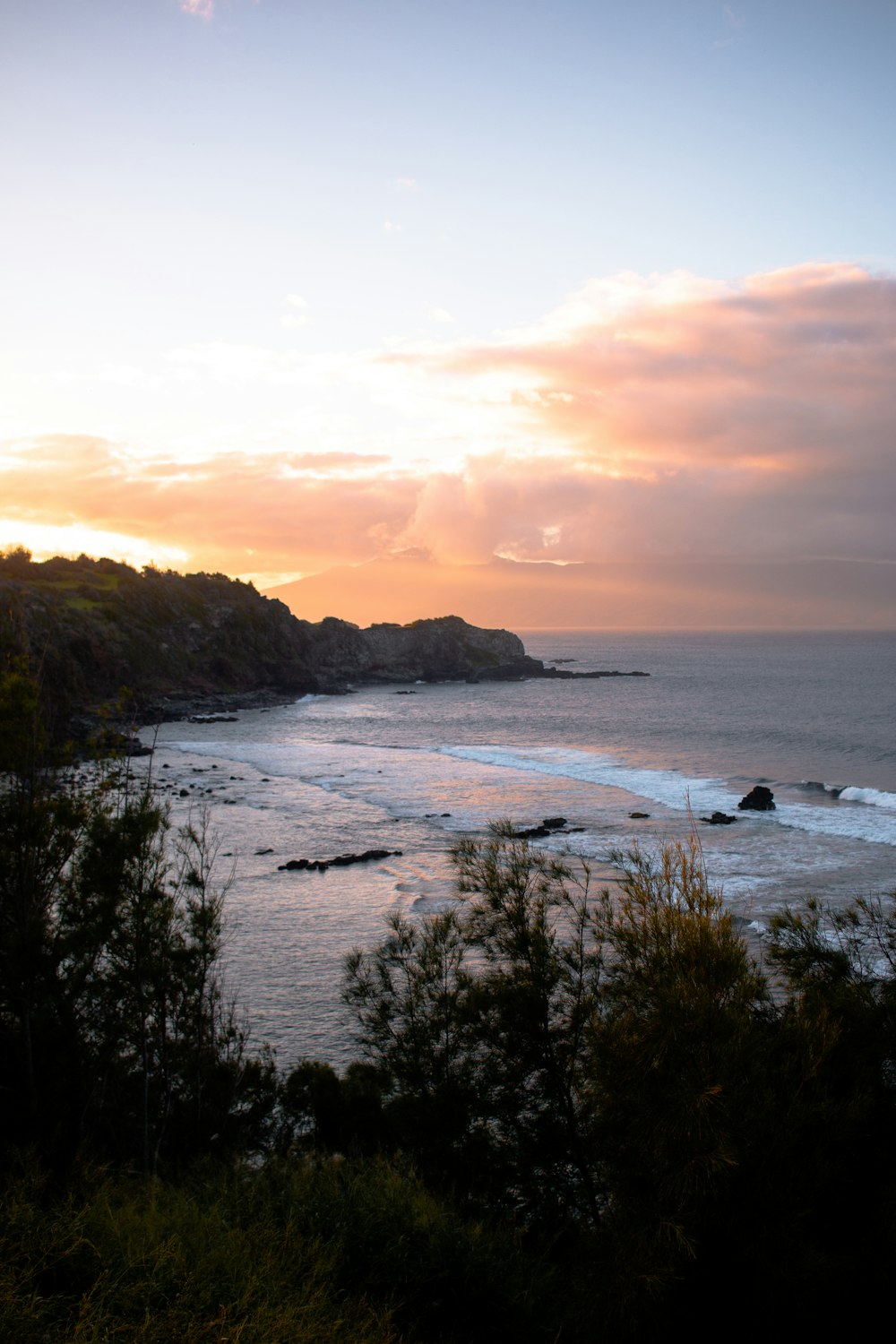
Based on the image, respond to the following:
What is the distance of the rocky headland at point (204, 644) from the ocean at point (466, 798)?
31.9 ft

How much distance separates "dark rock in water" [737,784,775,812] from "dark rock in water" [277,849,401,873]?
21.4 m

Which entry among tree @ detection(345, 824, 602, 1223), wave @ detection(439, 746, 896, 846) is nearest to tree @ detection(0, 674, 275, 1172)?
tree @ detection(345, 824, 602, 1223)

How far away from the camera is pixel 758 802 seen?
159 feet

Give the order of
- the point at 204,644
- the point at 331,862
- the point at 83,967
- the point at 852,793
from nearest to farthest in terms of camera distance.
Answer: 1. the point at 83,967
2. the point at 331,862
3. the point at 852,793
4. the point at 204,644

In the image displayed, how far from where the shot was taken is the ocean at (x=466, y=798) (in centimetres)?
2872

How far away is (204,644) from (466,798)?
72.2 metres

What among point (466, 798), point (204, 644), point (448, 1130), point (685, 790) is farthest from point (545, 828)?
point (204, 644)

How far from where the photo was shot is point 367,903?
31.8m

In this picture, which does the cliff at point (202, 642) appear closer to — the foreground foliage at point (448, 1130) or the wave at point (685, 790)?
the wave at point (685, 790)

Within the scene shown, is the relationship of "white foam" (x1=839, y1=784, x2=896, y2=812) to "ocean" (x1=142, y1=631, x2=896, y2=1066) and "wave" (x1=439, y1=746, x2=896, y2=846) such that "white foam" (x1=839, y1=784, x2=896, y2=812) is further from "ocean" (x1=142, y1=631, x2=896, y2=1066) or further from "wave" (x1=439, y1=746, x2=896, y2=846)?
"ocean" (x1=142, y1=631, x2=896, y2=1066)

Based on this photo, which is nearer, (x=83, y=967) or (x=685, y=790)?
(x=83, y=967)

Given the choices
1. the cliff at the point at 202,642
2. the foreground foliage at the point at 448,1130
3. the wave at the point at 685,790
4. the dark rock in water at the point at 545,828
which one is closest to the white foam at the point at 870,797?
the wave at the point at 685,790

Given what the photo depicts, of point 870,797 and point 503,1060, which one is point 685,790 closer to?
point 870,797

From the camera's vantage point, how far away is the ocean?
94.2 ft
